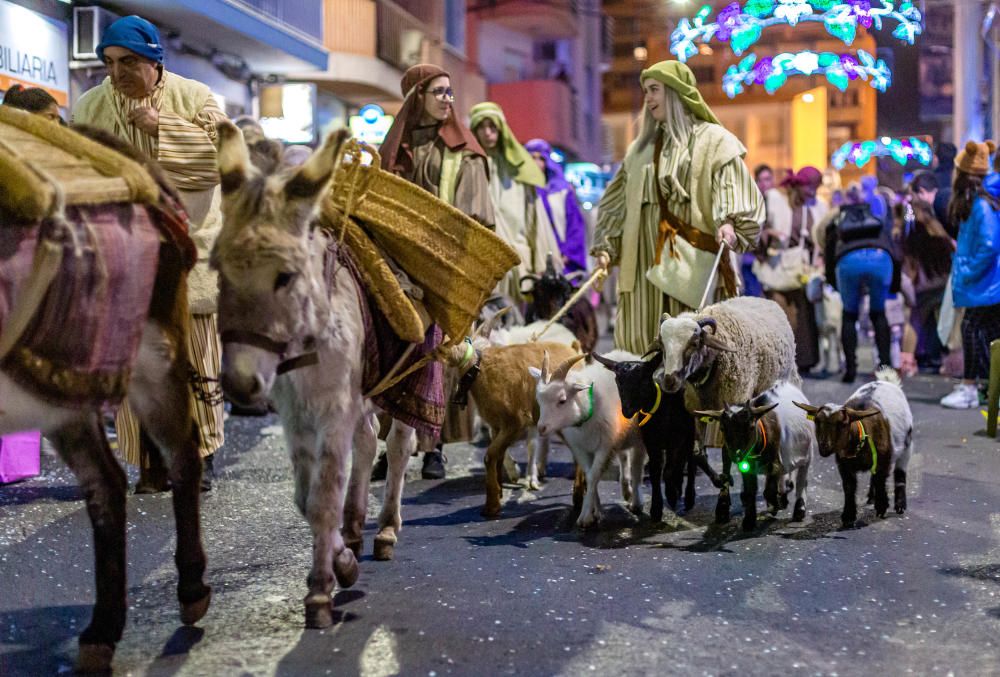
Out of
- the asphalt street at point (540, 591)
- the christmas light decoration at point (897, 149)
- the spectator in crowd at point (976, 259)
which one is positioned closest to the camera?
the asphalt street at point (540, 591)

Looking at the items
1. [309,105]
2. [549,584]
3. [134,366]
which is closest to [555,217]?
[549,584]

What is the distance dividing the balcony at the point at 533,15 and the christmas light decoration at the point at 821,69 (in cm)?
2250

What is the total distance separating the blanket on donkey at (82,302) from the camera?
11.4 ft

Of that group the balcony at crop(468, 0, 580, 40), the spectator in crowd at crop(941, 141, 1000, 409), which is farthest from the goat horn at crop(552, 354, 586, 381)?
the balcony at crop(468, 0, 580, 40)

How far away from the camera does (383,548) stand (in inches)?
215

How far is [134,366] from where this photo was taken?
4.03 metres

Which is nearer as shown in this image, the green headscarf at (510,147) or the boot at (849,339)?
the green headscarf at (510,147)

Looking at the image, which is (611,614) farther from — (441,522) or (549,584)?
(441,522)

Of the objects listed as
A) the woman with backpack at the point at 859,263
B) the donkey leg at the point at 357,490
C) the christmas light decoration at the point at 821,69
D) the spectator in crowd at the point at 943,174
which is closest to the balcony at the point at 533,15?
the spectator in crowd at the point at 943,174

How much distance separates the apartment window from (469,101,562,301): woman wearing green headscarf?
62.3ft

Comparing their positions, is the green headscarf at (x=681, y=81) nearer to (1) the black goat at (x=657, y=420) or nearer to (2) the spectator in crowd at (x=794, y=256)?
(1) the black goat at (x=657, y=420)

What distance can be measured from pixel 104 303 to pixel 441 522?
301 centimetres

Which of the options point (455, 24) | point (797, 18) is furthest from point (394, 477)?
point (455, 24)

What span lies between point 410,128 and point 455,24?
22.6 meters
